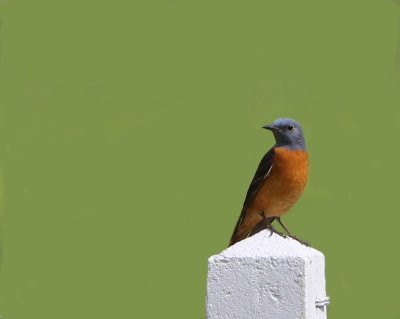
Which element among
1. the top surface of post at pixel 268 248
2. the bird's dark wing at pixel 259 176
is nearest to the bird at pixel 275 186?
the bird's dark wing at pixel 259 176

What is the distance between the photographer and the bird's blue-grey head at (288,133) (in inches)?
173

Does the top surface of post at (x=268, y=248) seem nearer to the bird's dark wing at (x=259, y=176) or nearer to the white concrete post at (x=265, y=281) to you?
the white concrete post at (x=265, y=281)

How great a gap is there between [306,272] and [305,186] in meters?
1.48

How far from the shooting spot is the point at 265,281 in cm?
336

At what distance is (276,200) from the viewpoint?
15.3 ft

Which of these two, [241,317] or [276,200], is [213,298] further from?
[276,200]

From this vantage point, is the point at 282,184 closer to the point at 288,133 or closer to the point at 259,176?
the point at 259,176

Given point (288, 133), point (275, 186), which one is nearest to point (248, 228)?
point (275, 186)

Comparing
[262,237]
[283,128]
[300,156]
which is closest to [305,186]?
[300,156]

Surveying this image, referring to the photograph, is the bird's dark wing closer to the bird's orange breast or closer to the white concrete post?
the bird's orange breast

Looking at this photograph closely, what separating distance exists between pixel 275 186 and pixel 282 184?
0.17ft

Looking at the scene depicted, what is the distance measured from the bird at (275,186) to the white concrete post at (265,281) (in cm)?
114

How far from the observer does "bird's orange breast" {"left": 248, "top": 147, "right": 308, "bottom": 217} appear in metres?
4.62

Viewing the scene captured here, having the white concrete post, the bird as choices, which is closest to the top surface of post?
the white concrete post
